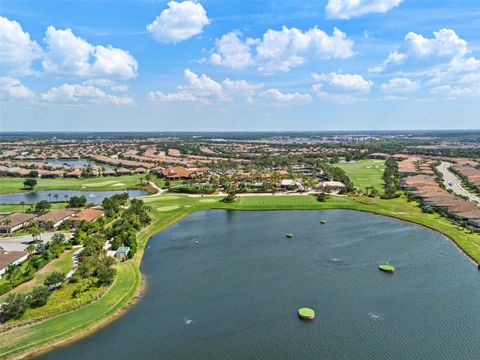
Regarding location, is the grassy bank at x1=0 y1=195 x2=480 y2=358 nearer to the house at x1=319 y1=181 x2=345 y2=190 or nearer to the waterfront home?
the house at x1=319 y1=181 x2=345 y2=190

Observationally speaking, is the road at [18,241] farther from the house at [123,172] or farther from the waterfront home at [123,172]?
the house at [123,172]

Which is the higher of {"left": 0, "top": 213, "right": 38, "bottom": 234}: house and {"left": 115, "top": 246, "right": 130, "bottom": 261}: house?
{"left": 0, "top": 213, "right": 38, "bottom": 234}: house

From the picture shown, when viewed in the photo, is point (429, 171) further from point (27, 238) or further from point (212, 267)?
point (27, 238)

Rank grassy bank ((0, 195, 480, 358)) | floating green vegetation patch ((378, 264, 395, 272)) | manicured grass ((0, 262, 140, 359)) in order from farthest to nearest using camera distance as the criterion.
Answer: floating green vegetation patch ((378, 264, 395, 272))
grassy bank ((0, 195, 480, 358))
manicured grass ((0, 262, 140, 359))

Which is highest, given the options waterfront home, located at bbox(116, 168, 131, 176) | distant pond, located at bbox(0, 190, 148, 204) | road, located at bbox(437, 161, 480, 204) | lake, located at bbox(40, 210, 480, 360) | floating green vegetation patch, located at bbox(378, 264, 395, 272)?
waterfront home, located at bbox(116, 168, 131, 176)

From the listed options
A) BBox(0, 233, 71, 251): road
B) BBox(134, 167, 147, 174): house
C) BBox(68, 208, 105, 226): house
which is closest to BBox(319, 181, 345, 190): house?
BBox(68, 208, 105, 226): house

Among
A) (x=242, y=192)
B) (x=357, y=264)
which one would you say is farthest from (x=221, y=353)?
(x=242, y=192)

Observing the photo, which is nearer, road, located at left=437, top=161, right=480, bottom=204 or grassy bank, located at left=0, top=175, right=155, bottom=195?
road, located at left=437, top=161, right=480, bottom=204
